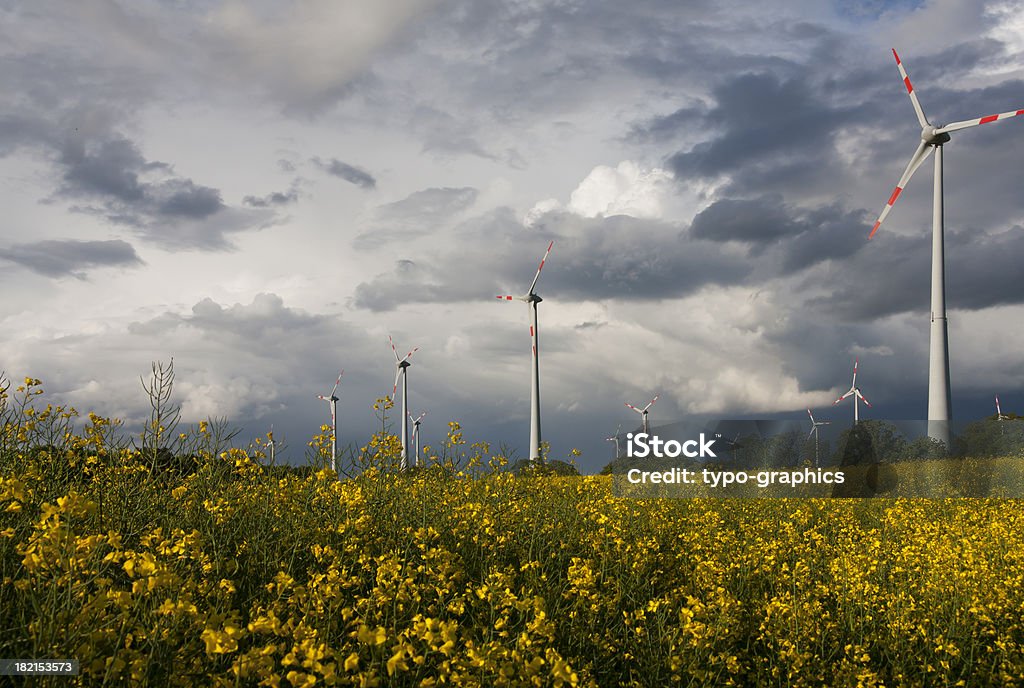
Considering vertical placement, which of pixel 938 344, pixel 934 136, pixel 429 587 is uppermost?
pixel 934 136

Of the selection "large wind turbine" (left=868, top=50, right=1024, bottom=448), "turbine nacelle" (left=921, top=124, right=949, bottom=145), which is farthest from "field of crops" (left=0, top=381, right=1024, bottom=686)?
"turbine nacelle" (left=921, top=124, right=949, bottom=145)

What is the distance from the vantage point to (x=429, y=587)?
606cm

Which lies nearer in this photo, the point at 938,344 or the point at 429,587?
the point at 429,587

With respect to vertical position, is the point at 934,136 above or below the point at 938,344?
above

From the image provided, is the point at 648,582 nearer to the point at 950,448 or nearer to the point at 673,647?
the point at 673,647

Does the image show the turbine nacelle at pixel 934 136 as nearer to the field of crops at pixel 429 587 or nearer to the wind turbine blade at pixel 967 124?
the wind turbine blade at pixel 967 124

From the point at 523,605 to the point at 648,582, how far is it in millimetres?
2953

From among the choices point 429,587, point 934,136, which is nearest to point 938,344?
point 934,136

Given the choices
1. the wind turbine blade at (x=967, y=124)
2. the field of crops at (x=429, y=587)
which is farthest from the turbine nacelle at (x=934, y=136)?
the field of crops at (x=429, y=587)

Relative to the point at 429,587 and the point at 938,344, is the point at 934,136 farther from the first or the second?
the point at 429,587

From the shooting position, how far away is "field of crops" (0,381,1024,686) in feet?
13.9

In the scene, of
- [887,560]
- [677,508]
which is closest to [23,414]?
[677,508]

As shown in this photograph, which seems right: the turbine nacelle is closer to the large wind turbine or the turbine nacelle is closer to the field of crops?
→ the large wind turbine

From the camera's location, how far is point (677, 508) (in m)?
12.3
